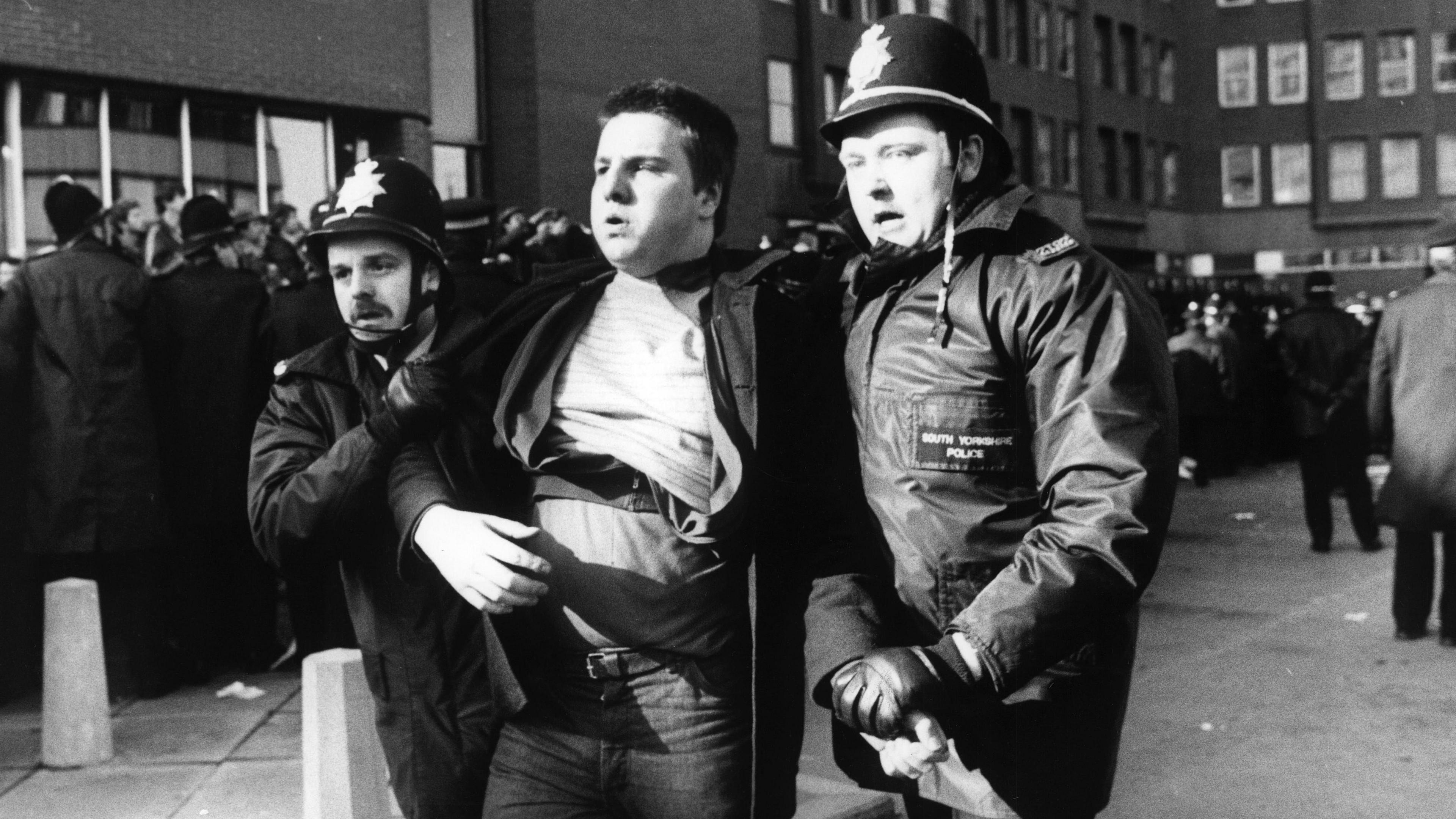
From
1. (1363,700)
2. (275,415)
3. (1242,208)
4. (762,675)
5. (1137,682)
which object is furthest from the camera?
(1242,208)

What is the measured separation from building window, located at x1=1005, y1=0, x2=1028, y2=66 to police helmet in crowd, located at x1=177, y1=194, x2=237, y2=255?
36446 mm

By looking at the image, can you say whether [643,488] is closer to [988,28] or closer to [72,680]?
[72,680]

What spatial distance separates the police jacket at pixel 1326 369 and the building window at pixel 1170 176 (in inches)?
1575

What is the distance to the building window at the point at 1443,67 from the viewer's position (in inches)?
2105

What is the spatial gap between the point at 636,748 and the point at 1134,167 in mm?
50388

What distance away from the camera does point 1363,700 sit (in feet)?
25.1

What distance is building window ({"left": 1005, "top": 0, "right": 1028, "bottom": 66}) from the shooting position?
42812mm

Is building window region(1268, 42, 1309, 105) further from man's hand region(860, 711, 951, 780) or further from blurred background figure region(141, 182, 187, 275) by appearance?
man's hand region(860, 711, 951, 780)

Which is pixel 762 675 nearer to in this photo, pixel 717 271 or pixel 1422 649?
pixel 717 271

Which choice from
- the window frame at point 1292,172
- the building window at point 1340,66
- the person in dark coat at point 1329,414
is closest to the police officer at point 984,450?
the person in dark coat at point 1329,414

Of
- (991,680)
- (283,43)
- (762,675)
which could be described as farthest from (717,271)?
(283,43)

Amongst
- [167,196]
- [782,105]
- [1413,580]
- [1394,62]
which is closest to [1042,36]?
[782,105]

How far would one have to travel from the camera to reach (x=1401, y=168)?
5409 cm

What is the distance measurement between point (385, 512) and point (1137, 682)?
5.53 meters
